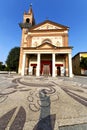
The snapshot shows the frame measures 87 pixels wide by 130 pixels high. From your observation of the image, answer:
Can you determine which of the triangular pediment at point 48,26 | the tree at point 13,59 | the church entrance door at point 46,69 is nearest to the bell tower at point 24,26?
the triangular pediment at point 48,26

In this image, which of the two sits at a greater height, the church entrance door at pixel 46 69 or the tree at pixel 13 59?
the tree at pixel 13 59

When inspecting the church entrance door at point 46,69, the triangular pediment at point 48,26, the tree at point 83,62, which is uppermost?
the triangular pediment at point 48,26

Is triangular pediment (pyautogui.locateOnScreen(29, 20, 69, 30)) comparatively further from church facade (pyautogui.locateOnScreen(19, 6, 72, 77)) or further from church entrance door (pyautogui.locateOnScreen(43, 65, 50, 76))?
church entrance door (pyautogui.locateOnScreen(43, 65, 50, 76))

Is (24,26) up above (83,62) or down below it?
above

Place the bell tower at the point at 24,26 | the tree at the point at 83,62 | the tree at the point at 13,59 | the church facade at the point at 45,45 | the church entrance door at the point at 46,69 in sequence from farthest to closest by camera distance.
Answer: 1. the tree at the point at 13,59
2. the tree at the point at 83,62
3. the bell tower at the point at 24,26
4. the church entrance door at the point at 46,69
5. the church facade at the point at 45,45

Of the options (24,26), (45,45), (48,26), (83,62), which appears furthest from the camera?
(24,26)

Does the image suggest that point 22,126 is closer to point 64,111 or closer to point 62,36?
point 64,111

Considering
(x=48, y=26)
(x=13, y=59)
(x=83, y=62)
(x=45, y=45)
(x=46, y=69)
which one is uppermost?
(x=48, y=26)

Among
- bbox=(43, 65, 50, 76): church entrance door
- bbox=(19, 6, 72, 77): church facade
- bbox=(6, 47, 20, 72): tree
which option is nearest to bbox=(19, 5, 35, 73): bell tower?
bbox=(19, 6, 72, 77): church facade

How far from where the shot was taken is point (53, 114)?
13.7 feet

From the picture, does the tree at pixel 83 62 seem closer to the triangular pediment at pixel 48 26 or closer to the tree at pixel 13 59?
the triangular pediment at pixel 48 26

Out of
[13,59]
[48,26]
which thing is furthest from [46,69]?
[13,59]

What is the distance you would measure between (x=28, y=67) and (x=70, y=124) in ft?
62.5

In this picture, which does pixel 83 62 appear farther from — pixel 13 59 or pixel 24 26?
pixel 13 59
